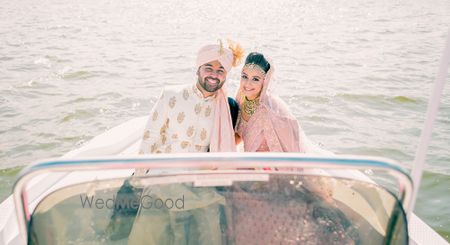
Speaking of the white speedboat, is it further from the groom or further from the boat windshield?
the groom

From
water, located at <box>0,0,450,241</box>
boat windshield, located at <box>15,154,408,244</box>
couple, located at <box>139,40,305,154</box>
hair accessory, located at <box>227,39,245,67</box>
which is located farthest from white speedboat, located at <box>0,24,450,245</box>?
water, located at <box>0,0,450,241</box>

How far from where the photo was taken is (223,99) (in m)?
3.02

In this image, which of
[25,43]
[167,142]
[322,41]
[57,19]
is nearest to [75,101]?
[167,142]

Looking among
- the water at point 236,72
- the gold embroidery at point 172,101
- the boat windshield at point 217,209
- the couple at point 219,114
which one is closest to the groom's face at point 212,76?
the couple at point 219,114

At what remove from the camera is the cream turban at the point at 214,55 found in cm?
289

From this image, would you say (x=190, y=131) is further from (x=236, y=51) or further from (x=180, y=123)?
(x=236, y=51)

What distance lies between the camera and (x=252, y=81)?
3.18 meters

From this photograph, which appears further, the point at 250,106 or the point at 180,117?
the point at 250,106

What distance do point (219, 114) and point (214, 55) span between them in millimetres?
434

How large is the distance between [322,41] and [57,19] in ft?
39.6

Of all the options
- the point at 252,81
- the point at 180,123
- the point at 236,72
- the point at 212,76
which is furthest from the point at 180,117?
the point at 236,72

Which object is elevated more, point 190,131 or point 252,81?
point 252,81

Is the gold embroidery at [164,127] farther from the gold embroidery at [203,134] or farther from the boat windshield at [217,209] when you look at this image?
the boat windshield at [217,209]

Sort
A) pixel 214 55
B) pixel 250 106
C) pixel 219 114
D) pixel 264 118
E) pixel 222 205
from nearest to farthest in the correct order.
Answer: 1. pixel 222 205
2. pixel 214 55
3. pixel 219 114
4. pixel 264 118
5. pixel 250 106
